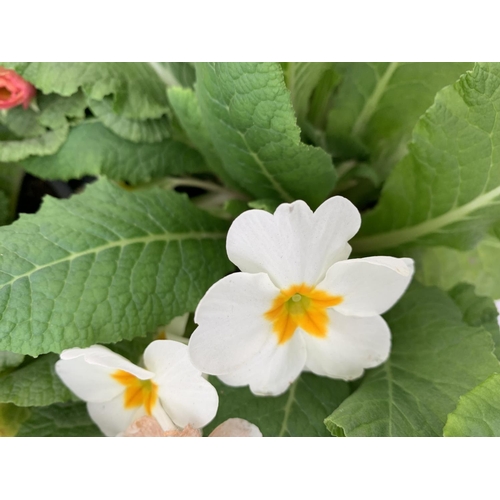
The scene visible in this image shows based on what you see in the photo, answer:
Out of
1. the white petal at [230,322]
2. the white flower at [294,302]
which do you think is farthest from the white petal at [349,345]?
the white petal at [230,322]

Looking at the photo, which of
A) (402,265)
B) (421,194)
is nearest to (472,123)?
(421,194)

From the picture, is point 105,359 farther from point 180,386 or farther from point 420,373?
point 420,373

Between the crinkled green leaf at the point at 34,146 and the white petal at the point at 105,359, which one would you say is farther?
the crinkled green leaf at the point at 34,146

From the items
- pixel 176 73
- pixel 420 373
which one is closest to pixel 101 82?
pixel 176 73

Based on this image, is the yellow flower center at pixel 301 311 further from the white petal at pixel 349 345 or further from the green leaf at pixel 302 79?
the green leaf at pixel 302 79

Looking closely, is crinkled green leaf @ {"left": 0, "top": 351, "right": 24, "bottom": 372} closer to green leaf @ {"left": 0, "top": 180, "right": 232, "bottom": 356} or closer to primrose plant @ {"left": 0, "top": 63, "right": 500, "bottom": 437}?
primrose plant @ {"left": 0, "top": 63, "right": 500, "bottom": 437}

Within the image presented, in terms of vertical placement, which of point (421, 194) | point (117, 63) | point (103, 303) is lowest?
point (103, 303)
